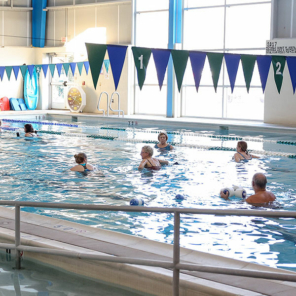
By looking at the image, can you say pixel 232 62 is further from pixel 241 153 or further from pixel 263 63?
pixel 241 153

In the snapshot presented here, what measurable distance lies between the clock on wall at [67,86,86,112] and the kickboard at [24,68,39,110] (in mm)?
2459

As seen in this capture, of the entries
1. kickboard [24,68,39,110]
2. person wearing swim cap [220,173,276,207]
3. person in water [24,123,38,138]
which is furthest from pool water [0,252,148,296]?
kickboard [24,68,39,110]

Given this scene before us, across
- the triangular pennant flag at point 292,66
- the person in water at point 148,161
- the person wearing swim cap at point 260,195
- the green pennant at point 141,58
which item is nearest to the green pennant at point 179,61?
the green pennant at point 141,58

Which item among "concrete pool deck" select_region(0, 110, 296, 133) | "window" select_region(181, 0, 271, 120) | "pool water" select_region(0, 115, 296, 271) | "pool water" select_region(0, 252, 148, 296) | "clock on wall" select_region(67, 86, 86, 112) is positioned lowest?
"pool water" select_region(0, 252, 148, 296)

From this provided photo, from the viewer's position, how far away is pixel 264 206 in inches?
239

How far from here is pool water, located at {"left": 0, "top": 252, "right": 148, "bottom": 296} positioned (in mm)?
3494

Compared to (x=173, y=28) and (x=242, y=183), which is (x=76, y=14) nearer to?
(x=173, y=28)

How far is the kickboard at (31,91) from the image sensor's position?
23.1m

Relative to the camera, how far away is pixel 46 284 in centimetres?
364

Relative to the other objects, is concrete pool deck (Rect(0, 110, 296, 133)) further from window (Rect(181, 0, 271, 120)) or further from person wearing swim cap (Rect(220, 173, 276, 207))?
person wearing swim cap (Rect(220, 173, 276, 207))

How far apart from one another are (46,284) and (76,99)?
18.5m

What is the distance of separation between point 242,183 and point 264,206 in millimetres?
1766

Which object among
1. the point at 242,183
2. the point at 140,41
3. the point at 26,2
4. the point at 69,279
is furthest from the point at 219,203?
the point at 26,2

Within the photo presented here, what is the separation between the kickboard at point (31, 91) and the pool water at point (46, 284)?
2003cm
